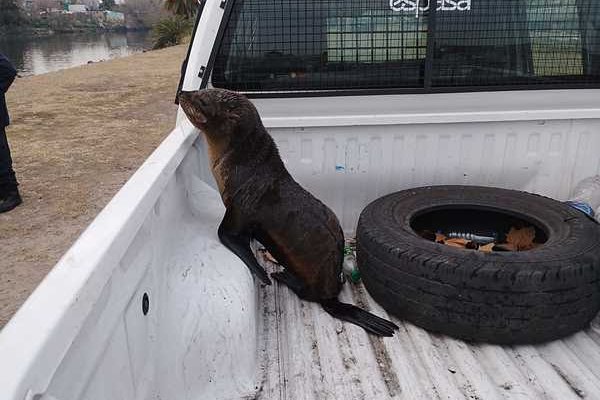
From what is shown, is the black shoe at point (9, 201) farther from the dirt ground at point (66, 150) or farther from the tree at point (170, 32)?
the tree at point (170, 32)

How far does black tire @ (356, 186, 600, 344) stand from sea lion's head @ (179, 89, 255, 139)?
34.5 inches

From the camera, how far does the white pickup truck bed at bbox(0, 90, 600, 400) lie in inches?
49.0

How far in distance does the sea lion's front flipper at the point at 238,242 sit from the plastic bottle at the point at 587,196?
1.92 metres

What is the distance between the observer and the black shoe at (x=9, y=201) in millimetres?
6422

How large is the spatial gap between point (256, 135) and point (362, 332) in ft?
3.86

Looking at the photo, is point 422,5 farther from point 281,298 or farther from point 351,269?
point 281,298

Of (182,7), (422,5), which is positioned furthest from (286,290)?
(182,7)

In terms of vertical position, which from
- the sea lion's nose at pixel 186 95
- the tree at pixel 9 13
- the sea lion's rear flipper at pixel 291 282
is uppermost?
the tree at pixel 9 13

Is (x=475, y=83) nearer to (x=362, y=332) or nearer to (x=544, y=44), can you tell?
(x=544, y=44)

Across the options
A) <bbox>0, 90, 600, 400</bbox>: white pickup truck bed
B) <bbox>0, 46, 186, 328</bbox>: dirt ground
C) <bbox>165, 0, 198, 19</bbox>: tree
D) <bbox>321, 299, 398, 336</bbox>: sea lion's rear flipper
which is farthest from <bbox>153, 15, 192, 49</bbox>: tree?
<bbox>321, 299, 398, 336</bbox>: sea lion's rear flipper

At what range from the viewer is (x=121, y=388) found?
A: 150 cm

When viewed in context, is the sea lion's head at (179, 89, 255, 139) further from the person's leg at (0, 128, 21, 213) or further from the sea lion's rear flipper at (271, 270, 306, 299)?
the person's leg at (0, 128, 21, 213)

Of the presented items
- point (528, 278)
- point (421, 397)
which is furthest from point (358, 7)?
point (421, 397)

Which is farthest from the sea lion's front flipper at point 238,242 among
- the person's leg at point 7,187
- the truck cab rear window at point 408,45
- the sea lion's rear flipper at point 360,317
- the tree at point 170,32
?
the tree at point 170,32
